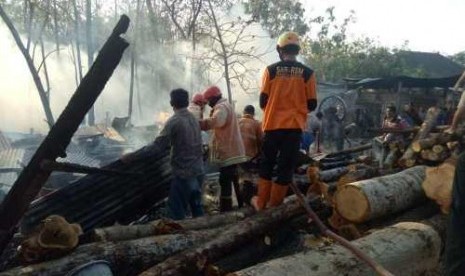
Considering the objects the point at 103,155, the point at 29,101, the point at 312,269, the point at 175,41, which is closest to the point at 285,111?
the point at 312,269

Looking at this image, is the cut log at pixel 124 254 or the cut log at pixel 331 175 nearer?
the cut log at pixel 124 254

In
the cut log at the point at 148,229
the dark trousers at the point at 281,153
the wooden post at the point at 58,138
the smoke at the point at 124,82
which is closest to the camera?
the wooden post at the point at 58,138

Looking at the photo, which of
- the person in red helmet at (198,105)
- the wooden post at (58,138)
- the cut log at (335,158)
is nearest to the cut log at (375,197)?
the wooden post at (58,138)

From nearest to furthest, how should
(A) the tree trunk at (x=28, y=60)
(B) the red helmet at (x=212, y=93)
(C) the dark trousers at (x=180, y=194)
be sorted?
(C) the dark trousers at (x=180, y=194)
(B) the red helmet at (x=212, y=93)
(A) the tree trunk at (x=28, y=60)

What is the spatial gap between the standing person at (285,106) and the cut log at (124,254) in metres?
1.25

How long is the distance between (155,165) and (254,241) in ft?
7.35

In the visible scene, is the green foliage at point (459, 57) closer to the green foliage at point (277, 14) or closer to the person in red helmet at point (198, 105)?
the green foliage at point (277, 14)

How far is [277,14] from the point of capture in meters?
26.4

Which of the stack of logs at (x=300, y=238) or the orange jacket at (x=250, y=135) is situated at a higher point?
the orange jacket at (x=250, y=135)

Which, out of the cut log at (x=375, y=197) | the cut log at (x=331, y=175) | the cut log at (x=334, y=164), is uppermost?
the cut log at (x=375, y=197)

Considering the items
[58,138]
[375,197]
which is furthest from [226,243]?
[58,138]

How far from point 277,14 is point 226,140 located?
2051 centimetres

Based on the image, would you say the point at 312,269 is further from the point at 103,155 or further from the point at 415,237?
the point at 103,155

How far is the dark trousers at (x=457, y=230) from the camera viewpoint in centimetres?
298
